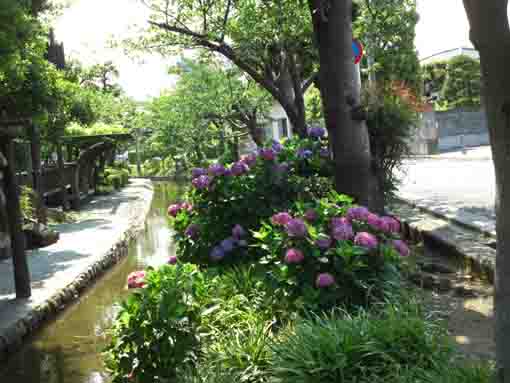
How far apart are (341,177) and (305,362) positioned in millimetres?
3245

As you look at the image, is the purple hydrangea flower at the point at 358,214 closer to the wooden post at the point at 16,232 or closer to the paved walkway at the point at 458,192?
the paved walkway at the point at 458,192

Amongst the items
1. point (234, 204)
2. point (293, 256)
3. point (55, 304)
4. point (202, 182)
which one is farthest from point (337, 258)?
point (55, 304)

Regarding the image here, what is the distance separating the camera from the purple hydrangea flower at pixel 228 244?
5621 mm

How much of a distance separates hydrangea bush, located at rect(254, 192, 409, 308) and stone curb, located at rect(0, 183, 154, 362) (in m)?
3.02

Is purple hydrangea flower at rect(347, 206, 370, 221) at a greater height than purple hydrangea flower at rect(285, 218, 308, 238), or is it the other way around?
purple hydrangea flower at rect(347, 206, 370, 221)

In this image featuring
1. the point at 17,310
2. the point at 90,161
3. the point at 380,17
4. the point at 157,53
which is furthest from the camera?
the point at 90,161

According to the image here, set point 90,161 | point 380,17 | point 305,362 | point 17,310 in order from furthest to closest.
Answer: point 90,161 < point 380,17 < point 17,310 < point 305,362

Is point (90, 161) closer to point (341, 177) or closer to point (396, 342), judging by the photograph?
point (341, 177)

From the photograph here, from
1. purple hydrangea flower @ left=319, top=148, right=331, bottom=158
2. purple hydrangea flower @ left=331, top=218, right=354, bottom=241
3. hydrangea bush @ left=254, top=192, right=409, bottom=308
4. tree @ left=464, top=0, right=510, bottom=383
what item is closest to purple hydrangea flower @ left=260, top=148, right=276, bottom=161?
purple hydrangea flower @ left=319, top=148, right=331, bottom=158

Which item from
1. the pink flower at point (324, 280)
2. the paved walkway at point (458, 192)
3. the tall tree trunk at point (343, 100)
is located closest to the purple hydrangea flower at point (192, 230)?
the tall tree trunk at point (343, 100)

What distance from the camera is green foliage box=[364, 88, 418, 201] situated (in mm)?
6996

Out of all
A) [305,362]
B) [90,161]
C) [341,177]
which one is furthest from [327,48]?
[90,161]

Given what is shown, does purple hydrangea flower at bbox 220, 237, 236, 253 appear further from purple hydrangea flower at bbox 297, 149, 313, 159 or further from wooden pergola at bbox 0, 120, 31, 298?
wooden pergola at bbox 0, 120, 31, 298

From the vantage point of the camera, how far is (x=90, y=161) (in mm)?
20547
